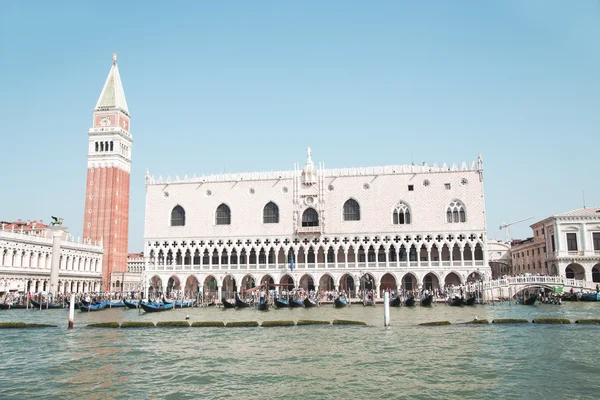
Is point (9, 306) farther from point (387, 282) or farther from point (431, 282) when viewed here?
point (431, 282)

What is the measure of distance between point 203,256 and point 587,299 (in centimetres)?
2765

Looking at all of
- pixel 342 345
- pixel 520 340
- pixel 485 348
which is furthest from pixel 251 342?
pixel 520 340

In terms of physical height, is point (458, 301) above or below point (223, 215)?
below

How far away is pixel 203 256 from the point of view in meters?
44.0

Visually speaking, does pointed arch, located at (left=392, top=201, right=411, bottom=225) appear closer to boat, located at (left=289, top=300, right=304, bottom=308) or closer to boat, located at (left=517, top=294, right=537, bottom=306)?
boat, located at (left=517, top=294, right=537, bottom=306)

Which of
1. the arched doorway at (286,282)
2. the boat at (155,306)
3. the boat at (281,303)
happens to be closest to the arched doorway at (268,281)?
the arched doorway at (286,282)

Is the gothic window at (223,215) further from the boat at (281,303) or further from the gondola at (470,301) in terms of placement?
the gondola at (470,301)

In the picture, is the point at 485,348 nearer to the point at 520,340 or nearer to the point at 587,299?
the point at 520,340

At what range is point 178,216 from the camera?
4456cm

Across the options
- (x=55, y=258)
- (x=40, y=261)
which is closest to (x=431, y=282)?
(x=55, y=258)

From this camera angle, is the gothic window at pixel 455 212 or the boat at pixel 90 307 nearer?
the boat at pixel 90 307

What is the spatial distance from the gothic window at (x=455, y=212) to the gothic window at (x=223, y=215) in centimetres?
1689

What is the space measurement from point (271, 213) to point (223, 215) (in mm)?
3939

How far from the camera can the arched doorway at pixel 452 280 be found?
A: 40875mm
